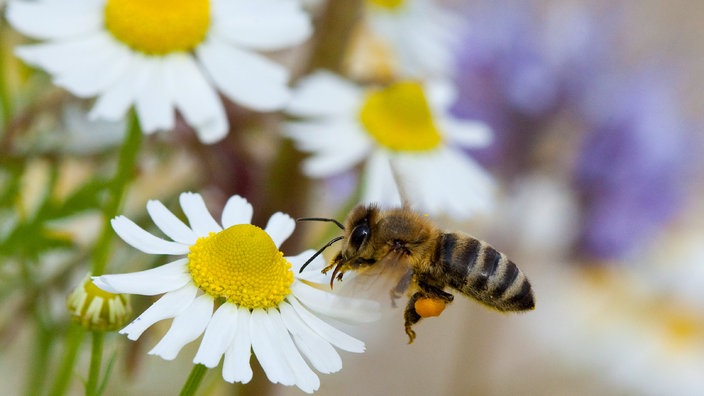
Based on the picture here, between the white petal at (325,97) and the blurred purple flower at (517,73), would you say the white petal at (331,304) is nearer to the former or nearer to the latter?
the white petal at (325,97)

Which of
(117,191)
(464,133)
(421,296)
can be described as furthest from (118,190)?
(464,133)

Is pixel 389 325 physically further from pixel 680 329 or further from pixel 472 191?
pixel 472 191

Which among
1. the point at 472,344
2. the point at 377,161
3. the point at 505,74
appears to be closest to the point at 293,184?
the point at 377,161

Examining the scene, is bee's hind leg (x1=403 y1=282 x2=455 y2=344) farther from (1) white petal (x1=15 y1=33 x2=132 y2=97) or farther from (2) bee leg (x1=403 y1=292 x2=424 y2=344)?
(1) white petal (x1=15 y1=33 x2=132 y2=97)

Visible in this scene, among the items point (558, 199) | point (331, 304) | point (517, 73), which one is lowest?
point (558, 199)

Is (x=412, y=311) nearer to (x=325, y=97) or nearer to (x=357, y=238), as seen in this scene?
(x=357, y=238)

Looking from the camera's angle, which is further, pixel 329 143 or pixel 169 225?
pixel 329 143
